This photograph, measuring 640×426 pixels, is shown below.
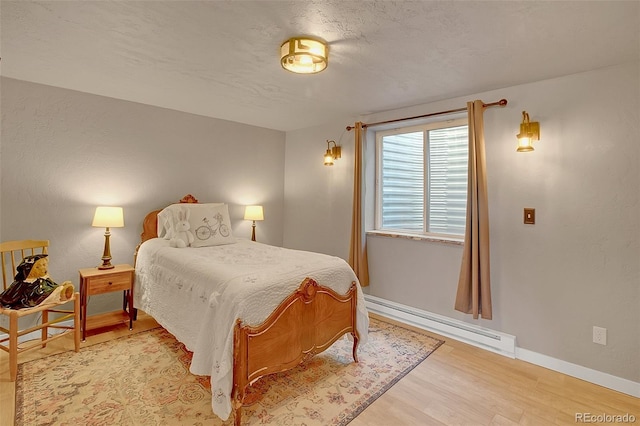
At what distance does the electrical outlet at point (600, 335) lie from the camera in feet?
7.22

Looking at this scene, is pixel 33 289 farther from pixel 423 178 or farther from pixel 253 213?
pixel 423 178

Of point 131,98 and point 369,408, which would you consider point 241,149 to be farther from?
point 369,408

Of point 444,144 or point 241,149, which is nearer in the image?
point 444,144

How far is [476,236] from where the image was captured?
2.64 metres

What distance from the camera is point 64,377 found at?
216cm

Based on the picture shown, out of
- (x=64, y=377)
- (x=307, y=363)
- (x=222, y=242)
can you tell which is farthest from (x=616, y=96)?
(x=64, y=377)

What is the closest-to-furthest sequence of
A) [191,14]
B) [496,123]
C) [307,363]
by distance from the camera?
1. [191,14]
2. [307,363]
3. [496,123]

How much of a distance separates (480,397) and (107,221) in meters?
3.32

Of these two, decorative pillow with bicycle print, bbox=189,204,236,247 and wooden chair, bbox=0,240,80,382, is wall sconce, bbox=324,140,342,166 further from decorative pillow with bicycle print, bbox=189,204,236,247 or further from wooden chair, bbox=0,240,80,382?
wooden chair, bbox=0,240,80,382

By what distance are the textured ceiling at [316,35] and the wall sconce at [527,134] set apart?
0.34 meters

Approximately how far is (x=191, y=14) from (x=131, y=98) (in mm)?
1933

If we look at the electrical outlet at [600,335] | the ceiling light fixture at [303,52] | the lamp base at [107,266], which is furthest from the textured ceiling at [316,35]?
the electrical outlet at [600,335]

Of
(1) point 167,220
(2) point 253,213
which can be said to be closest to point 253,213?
(2) point 253,213

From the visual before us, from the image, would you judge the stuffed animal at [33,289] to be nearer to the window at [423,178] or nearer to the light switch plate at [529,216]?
the window at [423,178]
